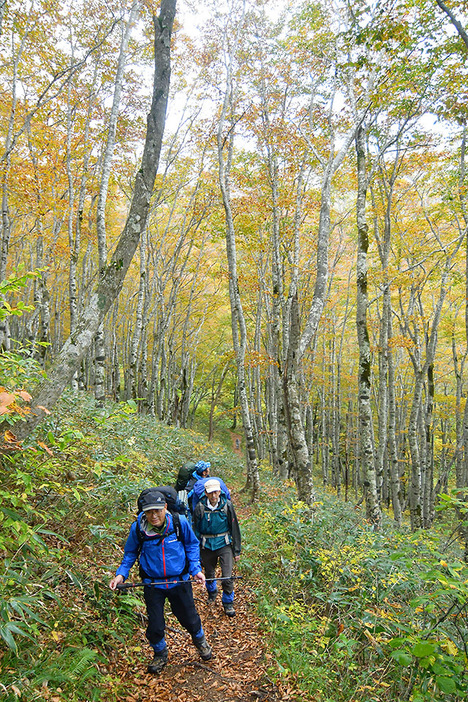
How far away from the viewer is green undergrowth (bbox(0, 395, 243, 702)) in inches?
99.1

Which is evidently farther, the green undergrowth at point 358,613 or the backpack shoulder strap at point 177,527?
the backpack shoulder strap at point 177,527

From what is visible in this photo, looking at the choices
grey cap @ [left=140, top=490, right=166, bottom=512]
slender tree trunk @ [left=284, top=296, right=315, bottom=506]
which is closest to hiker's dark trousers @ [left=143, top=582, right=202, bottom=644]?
grey cap @ [left=140, top=490, right=166, bottom=512]

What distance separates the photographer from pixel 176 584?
352cm

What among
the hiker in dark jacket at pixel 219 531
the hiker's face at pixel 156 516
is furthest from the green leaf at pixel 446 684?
the hiker in dark jacket at pixel 219 531

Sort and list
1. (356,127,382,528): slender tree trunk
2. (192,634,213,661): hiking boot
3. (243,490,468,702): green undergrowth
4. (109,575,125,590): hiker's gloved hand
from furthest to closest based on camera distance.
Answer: (356,127,382,528): slender tree trunk, (192,634,213,661): hiking boot, (109,575,125,590): hiker's gloved hand, (243,490,468,702): green undergrowth

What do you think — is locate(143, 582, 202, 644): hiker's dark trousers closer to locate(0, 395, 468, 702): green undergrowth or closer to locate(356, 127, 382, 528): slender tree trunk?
locate(0, 395, 468, 702): green undergrowth

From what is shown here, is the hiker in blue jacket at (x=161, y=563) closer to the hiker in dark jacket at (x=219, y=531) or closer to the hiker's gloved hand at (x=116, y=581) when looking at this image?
the hiker's gloved hand at (x=116, y=581)

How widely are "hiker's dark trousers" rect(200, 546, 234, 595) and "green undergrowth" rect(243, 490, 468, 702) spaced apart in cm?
52

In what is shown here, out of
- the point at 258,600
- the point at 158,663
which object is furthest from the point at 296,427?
the point at 158,663

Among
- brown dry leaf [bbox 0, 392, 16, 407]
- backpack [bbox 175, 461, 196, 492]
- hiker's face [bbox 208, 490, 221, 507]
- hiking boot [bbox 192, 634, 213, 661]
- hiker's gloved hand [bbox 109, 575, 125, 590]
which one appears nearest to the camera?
brown dry leaf [bbox 0, 392, 16, 407]

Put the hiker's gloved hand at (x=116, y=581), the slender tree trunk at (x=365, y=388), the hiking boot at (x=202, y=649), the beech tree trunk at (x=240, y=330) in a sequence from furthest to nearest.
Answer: the beech tree trunk at (x=240, y=330) < the slender tree trunk at (x=365, y=388) < the hiking boot at (x=202, y=649) < the hiker's gloved hand at (x=116, y=581)

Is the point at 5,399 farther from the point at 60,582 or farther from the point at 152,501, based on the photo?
the point at 60,582

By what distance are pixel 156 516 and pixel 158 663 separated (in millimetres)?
1492

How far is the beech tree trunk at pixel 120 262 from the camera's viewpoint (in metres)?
3.27
